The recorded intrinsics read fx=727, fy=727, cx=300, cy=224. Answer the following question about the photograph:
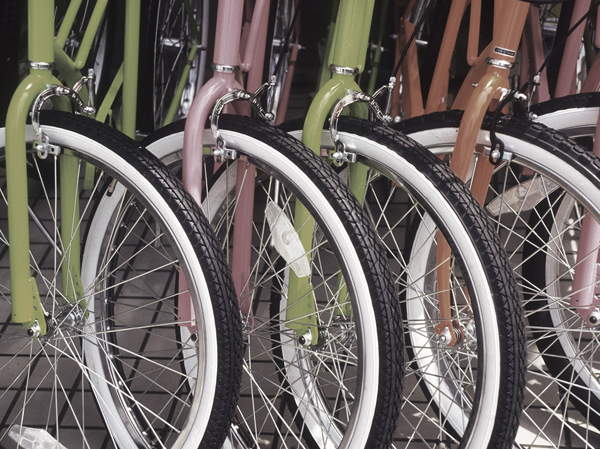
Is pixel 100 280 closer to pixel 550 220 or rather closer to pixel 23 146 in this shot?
pixel 23 146

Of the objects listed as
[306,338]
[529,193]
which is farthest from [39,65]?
[529,193]

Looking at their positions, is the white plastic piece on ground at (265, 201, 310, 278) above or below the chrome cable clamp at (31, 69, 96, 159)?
below

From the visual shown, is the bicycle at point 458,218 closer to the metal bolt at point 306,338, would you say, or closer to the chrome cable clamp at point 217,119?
the chrome cable clamp at point 217,119

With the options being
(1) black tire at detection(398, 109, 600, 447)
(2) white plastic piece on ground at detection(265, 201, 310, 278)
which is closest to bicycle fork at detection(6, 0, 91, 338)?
(2) white plastic piece on ground at detection(265, 201, 310, 278)

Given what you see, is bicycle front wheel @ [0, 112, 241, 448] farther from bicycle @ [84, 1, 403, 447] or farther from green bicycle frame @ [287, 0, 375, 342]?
green bicycle frame @ [287, 0, 375, 342]

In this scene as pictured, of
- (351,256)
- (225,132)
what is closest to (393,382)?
(351,256)

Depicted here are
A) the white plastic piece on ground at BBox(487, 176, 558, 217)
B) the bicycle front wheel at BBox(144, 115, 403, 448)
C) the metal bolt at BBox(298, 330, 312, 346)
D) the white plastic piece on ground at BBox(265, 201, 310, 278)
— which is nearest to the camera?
the bicycle front wheel at BBox(144, 115, 403, 448)

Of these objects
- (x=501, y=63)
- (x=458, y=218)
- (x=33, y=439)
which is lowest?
(x=33, y=439)

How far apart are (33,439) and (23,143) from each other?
25.5 inches

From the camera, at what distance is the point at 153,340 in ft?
6.75

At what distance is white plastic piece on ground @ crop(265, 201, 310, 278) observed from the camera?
1.28 meters

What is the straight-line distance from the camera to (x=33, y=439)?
1520mm

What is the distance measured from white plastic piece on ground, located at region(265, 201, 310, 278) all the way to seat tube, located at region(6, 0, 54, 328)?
0.44 m

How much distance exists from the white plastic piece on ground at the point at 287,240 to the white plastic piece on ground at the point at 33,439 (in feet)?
2.17
